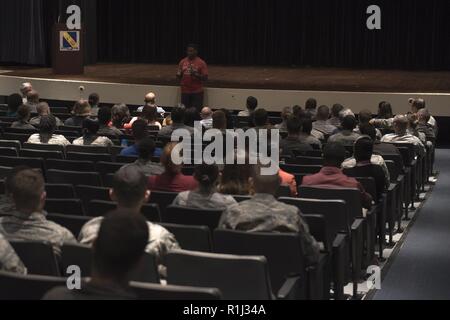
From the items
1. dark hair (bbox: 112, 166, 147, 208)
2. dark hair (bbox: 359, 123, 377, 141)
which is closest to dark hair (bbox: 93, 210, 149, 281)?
dark hair (bbox: 112, 166, 147, 208)

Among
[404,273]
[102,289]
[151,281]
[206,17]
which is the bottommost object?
[404,273]

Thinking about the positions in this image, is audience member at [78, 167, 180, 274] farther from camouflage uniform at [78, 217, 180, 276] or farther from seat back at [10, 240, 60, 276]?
seat back at [10, 240, 60, 276]

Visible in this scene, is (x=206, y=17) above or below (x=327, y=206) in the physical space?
above

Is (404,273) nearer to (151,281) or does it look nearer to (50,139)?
(151,281)

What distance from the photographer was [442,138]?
1554 centimetres

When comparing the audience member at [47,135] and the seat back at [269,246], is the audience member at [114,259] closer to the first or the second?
the seat back at [269,246]

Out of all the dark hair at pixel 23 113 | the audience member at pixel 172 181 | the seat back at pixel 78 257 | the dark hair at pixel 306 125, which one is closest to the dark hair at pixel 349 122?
the dark hair at pixel 306 125

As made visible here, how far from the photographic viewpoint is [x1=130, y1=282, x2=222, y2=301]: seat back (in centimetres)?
350

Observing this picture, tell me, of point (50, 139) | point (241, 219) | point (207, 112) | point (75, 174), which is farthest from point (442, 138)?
point (241, 219)

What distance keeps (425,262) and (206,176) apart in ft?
8.67

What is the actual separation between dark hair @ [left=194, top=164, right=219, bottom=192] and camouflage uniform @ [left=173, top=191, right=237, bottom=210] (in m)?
0.06

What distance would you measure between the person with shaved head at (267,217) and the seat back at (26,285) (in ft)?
5.09
